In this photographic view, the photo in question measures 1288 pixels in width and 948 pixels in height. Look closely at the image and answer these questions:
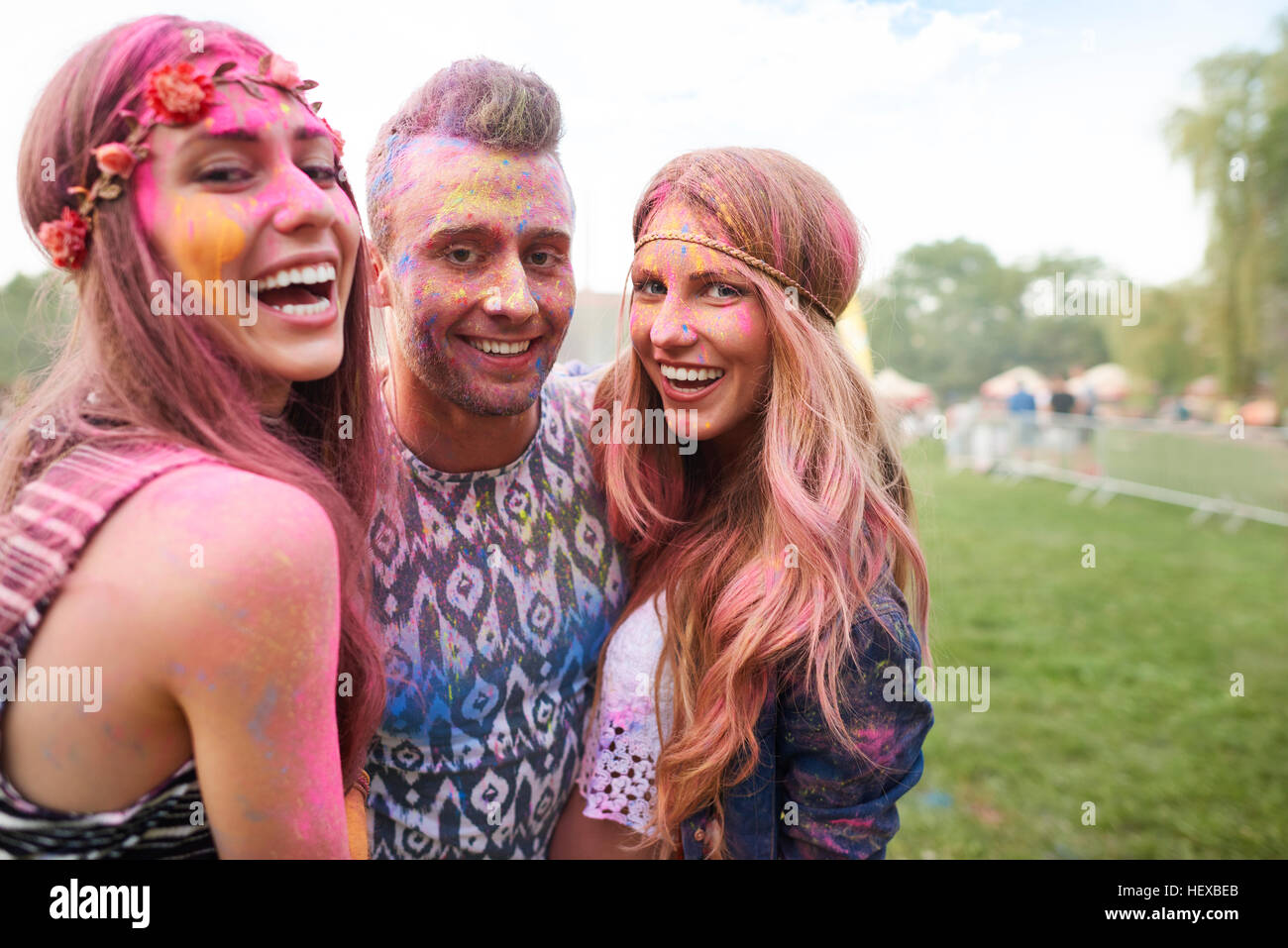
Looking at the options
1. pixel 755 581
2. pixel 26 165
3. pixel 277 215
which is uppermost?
pixel 26 165

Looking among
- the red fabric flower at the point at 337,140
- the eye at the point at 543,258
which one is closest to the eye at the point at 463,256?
the eye at the point at 543,258

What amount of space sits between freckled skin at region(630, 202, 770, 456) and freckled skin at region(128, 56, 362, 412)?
832mm

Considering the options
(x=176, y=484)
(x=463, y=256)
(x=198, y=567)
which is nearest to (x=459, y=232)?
(x=463, y=256)

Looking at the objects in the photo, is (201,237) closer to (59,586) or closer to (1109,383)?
(59,586)

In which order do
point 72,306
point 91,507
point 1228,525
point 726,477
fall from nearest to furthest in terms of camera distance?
1. point 91,507
2. point 72,306
3. point 726,477
4. point 1228,525

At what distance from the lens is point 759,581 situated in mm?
2178

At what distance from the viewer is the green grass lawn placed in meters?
4.09

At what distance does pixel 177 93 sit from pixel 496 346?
35.0 inches

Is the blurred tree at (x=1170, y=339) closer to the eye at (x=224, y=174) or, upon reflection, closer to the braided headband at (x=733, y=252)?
the braided headband at (x=733, y=252)

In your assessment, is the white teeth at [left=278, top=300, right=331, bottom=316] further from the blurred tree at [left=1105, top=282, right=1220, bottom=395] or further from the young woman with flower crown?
the blurred tree at [left=1105, top=282, right=1220, bottom=395]

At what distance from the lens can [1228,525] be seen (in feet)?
33.8
